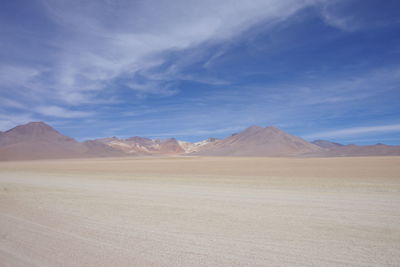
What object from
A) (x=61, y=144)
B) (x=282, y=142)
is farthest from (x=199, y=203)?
(x=282, y=142)

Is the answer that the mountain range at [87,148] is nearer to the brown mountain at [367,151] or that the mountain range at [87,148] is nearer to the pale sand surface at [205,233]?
the brown mountain at [367,151]

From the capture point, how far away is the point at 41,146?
147m

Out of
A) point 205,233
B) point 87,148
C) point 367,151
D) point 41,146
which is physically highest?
point 41,146

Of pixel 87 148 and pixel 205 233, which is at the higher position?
pixel 87 148

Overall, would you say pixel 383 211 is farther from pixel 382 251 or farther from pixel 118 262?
pixel 118 262

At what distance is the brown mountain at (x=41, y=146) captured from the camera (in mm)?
135250

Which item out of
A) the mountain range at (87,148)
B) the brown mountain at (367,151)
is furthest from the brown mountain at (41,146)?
the brown mountain at (367,151)

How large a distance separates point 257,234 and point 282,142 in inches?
7603

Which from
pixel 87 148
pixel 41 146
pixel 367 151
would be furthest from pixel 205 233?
pixel 87 148

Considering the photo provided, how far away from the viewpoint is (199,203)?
36.7 ft

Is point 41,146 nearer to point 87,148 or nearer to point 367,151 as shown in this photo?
point 87,148

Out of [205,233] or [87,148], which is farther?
[87,148]

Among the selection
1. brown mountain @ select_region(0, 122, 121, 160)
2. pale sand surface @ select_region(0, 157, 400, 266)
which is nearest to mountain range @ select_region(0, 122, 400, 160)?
brown mountain @ select_region(0, 122, 121, 160)

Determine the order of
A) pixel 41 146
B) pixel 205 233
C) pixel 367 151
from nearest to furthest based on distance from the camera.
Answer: pixel 205 233, pixel 367 151, pixel 41 146
